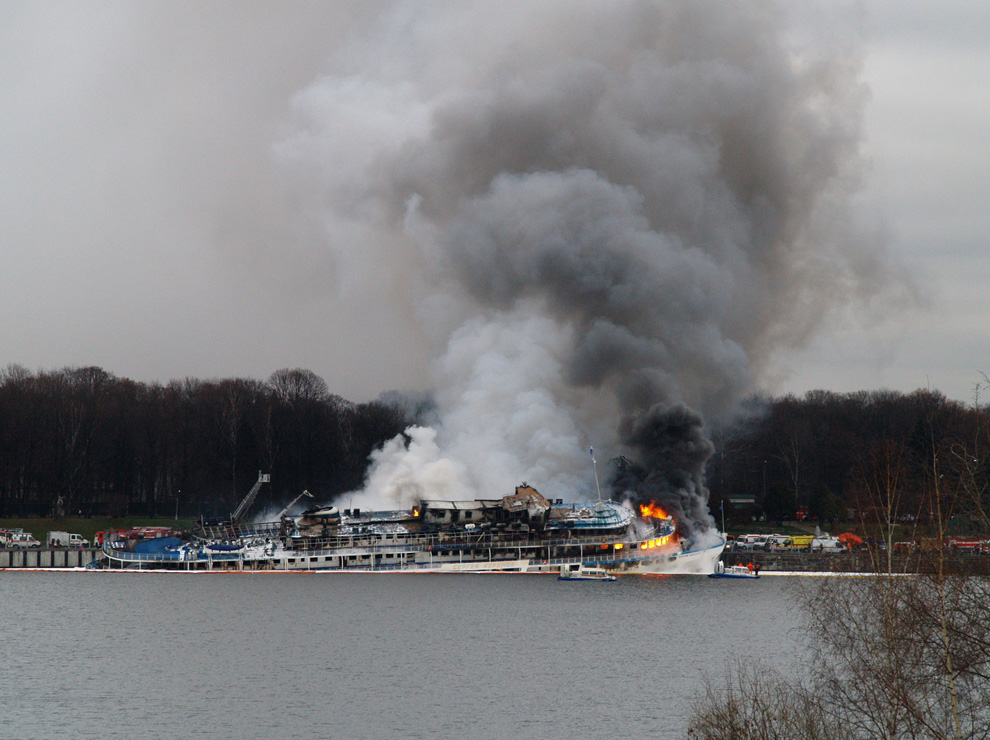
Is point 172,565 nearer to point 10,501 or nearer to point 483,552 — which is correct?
point 483,552

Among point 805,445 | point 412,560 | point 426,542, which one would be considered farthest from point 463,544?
point 805,445

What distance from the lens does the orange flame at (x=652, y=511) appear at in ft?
283

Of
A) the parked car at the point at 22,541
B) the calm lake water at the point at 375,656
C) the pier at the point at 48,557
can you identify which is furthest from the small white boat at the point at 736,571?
the parked car at the point at 22,541

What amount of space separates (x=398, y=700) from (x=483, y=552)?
46388mm

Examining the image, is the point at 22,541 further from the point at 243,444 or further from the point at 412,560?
the point at 412,560

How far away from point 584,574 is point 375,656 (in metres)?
35.3

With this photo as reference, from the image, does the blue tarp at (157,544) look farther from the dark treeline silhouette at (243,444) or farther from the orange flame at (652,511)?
the orange flame at (652,511)

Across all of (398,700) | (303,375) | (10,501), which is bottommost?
(398,700)

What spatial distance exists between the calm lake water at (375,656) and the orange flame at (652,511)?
12582 mm

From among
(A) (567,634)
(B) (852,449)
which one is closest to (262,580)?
(A) (567,634)

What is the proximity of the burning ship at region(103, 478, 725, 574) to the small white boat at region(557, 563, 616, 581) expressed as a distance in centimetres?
68

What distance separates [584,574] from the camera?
7975 centimetres

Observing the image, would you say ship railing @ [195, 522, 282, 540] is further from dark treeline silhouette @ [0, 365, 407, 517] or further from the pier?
dark treeline silhouette @ [0, 365, 407, 517]

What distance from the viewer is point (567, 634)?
170 ft
